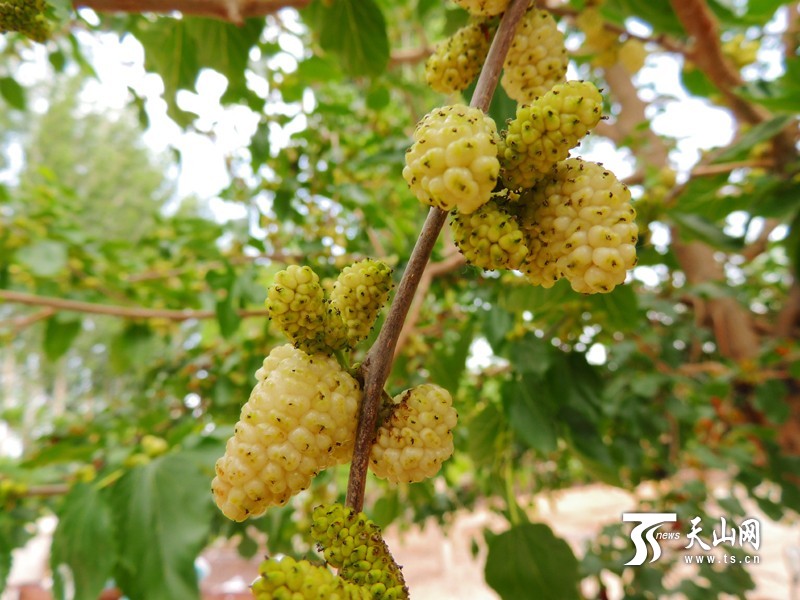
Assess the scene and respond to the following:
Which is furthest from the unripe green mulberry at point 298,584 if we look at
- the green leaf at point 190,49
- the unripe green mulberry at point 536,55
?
the green leaf at point 190,49

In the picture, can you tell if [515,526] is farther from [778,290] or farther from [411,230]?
[778,290]

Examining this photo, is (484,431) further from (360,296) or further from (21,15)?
(21,15)

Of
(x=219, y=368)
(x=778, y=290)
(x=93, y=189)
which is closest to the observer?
(x=219, y=368)

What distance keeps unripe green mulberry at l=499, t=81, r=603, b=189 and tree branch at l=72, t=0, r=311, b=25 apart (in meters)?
0.51

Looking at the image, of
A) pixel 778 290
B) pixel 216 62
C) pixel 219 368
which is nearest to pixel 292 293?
pixel 216 62

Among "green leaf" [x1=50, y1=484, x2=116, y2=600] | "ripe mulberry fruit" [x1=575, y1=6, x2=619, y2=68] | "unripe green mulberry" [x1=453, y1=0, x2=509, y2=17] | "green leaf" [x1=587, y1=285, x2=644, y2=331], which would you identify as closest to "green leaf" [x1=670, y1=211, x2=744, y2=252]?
"green leaf" [x1=587, y1=285, x2=644, y2=331]

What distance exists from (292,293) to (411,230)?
43.0 inches

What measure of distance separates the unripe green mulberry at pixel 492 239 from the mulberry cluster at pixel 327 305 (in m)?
0.08

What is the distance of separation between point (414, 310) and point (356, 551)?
2.22ft

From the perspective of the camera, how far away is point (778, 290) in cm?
212

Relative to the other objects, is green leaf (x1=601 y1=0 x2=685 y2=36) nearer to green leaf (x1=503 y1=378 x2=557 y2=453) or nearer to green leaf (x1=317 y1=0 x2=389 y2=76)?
green leaf (x1=317 y1=0 x2=389 y2=76)

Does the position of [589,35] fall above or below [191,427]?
above

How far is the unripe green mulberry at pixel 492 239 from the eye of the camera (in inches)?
13.8

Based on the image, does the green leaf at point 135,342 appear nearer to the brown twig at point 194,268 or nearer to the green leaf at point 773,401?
the brown twig at point 194,268
